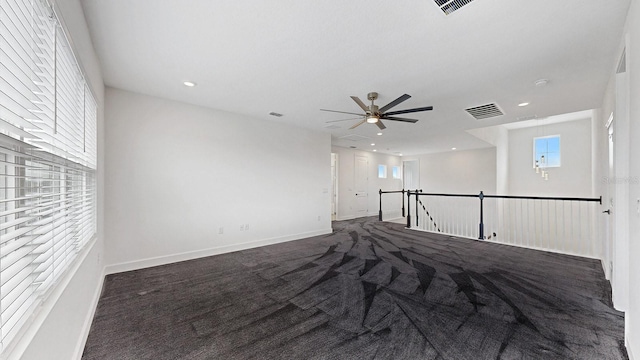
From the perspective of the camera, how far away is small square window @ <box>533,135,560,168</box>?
7816 millimetres

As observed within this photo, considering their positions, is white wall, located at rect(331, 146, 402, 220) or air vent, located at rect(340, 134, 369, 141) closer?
air vent, located at rect(340, 134, 369, 141)

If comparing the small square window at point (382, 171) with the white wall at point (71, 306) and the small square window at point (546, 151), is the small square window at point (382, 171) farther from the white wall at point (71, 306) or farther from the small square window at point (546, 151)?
the white wall at point (71, 306)

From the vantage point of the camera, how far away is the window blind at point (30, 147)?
96cm

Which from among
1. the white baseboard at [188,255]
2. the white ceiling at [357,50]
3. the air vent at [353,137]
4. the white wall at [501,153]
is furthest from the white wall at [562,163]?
the white baseboard at [188,255]

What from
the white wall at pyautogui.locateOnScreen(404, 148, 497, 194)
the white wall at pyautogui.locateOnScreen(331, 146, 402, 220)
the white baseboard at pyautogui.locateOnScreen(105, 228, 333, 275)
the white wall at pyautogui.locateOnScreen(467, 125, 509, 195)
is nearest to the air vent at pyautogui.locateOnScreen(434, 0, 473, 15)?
the white baseboard at pyautogui.locateOnScreen(105, 228, 333, 275)

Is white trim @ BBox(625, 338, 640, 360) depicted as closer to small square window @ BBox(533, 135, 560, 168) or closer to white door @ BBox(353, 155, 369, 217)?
white door @ BBox(353, 155, 369, 217)

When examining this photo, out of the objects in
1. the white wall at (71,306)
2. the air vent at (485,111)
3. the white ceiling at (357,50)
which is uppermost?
the white ceiling at (357,50)

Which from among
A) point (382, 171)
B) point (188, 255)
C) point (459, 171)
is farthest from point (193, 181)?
point (459, 171)

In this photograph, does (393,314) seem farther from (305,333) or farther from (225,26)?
(225,26)

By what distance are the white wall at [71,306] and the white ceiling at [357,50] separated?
0.23 m

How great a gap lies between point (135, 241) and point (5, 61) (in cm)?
350

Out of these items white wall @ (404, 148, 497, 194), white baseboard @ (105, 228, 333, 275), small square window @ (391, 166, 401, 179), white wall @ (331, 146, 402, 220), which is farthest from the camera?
small square window @ (391, 166, 401, 179)

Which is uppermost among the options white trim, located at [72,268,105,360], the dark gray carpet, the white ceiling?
the white ceiling

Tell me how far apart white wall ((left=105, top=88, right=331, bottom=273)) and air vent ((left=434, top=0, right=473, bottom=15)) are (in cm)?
386
